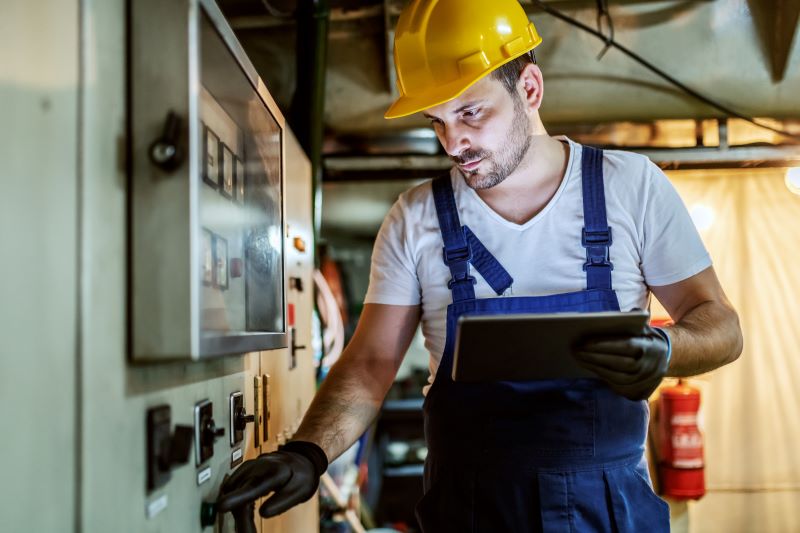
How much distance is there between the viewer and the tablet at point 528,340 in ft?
3.47

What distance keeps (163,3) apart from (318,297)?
266 cm

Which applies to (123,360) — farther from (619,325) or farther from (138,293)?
(619,325)

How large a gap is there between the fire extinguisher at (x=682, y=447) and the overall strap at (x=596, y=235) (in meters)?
1.96

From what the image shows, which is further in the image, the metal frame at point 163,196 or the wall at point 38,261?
the metal frame at point 163,196

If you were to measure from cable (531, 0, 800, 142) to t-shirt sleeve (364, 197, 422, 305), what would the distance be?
1441 millimetres

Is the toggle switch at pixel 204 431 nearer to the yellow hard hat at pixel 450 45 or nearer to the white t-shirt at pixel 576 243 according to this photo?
the white t-shirt at pixel 576 243

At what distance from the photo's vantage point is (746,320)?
3389 millimetres

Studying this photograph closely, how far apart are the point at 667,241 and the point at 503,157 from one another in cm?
40

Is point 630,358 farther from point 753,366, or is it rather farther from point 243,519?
point 753,366

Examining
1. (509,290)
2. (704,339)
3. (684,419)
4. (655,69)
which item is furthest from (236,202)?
(684,419)

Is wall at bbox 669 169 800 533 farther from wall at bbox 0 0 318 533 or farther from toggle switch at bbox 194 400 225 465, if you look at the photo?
Answer: wall at bbox 0 0 318 533

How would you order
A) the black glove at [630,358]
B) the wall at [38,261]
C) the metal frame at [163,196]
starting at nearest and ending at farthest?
the wall at [38,261]
the metal frame at [163,196]
the black glove at [630,358]

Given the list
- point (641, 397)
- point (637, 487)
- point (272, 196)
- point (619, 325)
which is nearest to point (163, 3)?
point (272, 196)

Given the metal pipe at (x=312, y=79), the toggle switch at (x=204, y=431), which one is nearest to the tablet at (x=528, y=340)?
the toggle switch at (x=204, y=431)
